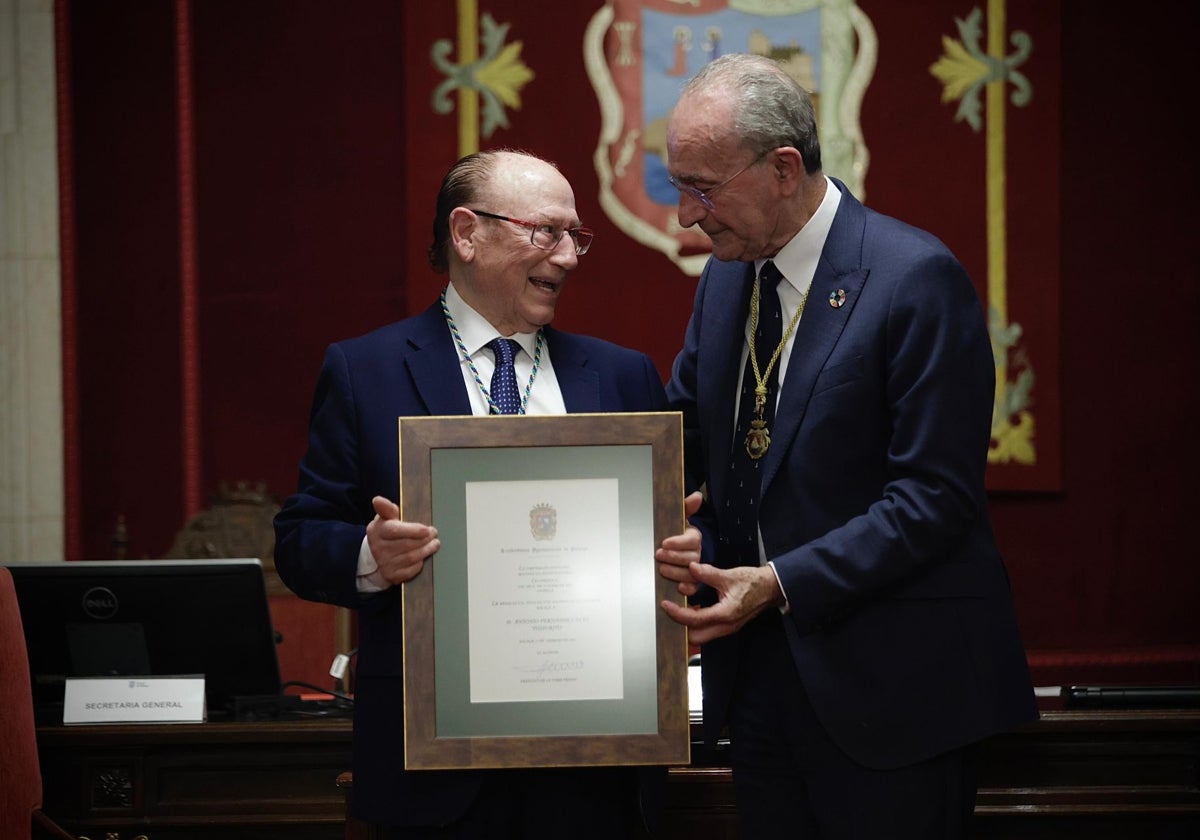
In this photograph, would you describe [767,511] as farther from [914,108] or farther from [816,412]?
[914,108]

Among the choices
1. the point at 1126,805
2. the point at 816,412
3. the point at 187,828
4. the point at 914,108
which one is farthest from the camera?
the point at 914,108

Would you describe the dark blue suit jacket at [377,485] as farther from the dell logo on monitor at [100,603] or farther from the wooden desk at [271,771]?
the dell logo on monitor at [100,603]

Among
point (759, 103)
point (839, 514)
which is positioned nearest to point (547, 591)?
point (839, 514)

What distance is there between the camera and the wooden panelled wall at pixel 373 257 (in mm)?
4695

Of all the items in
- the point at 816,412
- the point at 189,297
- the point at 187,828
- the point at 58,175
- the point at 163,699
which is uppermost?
the point at 58,175

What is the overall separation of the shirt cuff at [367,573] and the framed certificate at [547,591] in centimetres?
9

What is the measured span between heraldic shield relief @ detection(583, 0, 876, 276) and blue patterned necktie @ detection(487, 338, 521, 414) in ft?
8.23

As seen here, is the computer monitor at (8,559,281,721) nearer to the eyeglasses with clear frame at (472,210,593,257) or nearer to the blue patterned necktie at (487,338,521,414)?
the blue patterned necktie at (487,338,521,414)

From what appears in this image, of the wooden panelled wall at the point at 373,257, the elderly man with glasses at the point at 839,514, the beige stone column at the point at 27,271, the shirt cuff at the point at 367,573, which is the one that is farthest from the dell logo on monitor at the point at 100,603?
the beige stone column at the point at 27,271

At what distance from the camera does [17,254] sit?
4.72 meters

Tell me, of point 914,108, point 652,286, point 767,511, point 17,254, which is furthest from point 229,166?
point 767,511

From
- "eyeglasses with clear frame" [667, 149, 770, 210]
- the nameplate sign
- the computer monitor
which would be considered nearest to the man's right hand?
"eyeglasses with clear frame" [667, 149, 770, 210]

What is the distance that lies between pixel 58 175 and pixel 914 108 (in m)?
3.01

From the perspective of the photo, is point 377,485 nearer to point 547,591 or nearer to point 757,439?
point 547,591
